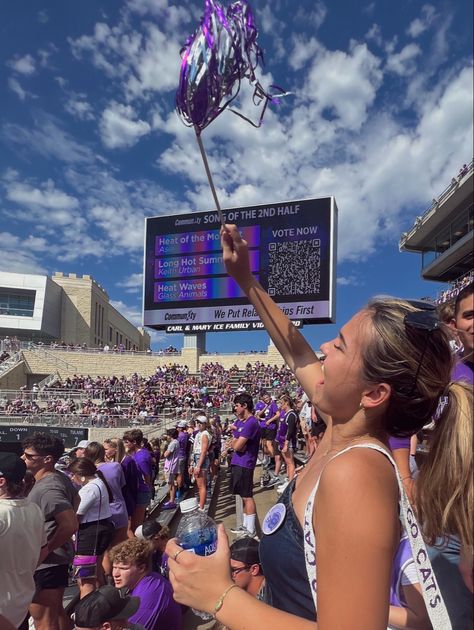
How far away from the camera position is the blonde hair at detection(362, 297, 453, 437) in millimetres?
1081

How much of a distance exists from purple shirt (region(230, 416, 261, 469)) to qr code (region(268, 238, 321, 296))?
14326mm

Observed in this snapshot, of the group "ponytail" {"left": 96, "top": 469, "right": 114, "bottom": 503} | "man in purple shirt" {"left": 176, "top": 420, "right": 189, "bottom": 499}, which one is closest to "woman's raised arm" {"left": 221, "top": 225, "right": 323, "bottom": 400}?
"ponytail" {"left": 96, "top": 469, "right": 114, "bottom": 503}

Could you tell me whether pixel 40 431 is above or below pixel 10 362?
below

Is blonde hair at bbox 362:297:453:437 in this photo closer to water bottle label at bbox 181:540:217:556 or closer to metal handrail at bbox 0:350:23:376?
water bottle label at bbox 181:540:217:556

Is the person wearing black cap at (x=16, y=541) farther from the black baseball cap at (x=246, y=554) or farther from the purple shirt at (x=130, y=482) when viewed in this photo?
the purple shirt at (x=130, y=482)

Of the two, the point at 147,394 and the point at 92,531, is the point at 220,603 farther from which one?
the point at 147,394

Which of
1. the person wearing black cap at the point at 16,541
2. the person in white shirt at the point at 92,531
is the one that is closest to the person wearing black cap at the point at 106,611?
the person wearing black cap at the point at 16,541

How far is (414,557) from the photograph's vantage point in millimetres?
958

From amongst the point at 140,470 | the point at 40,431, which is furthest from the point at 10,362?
the point at 140,470

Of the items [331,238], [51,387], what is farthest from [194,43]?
[51,387]

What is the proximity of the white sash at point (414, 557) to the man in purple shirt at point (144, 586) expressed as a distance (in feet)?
7.25

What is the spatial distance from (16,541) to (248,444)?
3.55m

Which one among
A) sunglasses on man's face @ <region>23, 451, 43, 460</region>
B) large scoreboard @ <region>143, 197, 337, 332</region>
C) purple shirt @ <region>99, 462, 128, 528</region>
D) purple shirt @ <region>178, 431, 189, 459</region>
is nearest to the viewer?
sunglasses on man's face @ <region>23, 451, 43, 460</region>

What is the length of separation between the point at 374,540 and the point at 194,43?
1.54 meters
